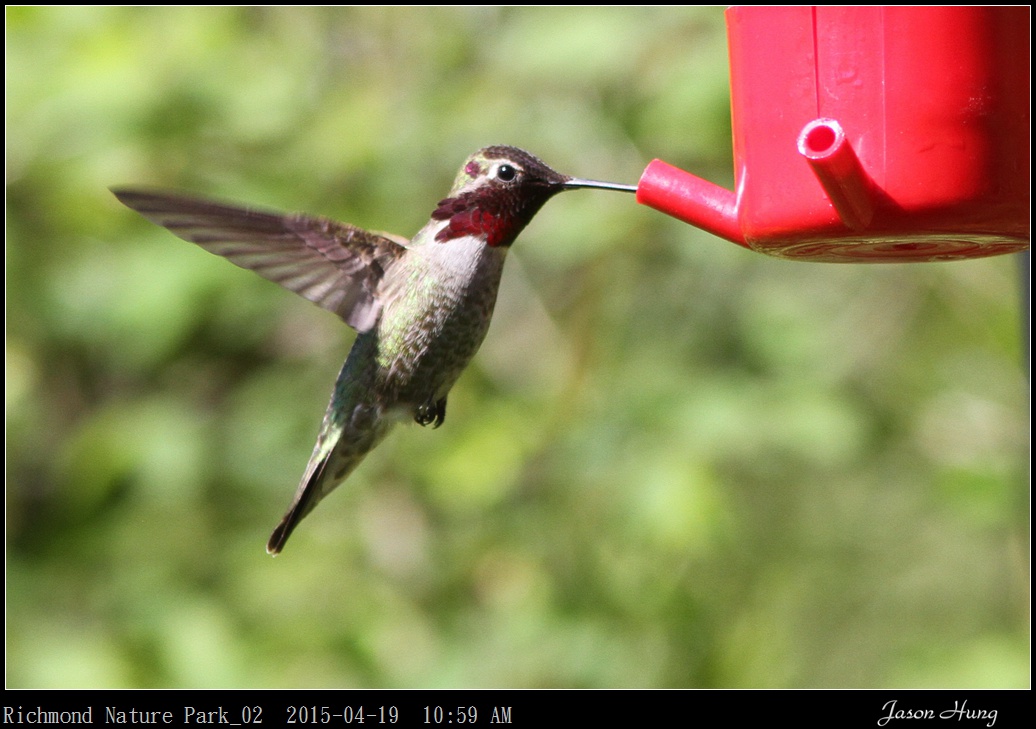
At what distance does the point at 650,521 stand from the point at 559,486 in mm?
511

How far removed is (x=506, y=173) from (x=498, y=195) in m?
0.05

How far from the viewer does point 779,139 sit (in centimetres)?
200

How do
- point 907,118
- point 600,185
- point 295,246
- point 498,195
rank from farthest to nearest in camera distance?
point 498,195 < point 295,246 < point 600,185 < point 907,118

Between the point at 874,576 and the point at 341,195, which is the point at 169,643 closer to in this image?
the point at 341,195

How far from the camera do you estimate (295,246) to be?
93.7 inches

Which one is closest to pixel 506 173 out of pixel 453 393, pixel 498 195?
pixel 498 195

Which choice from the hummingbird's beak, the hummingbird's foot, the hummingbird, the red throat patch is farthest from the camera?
the hummingbird's foot

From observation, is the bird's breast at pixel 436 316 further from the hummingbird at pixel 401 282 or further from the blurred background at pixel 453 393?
the blurred background at pixel 453 393

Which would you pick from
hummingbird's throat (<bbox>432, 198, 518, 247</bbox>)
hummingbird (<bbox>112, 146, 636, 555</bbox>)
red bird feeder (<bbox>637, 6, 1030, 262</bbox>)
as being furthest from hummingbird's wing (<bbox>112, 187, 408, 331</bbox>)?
red bird feeder (<bbox>637, 6, 1030, 262</bbox>)

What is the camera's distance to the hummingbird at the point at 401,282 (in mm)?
2391

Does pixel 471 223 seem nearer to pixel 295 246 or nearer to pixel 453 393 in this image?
pixel 295 246

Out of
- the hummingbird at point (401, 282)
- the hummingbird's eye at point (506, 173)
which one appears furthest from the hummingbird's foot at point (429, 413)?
the hummingbird's eye at point (506, 173)

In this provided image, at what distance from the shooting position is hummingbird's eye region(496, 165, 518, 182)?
2.47m

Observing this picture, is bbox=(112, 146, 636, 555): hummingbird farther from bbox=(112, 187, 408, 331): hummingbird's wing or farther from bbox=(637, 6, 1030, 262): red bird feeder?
bbox=(637, 6, 1030, 262): red bird feeder
